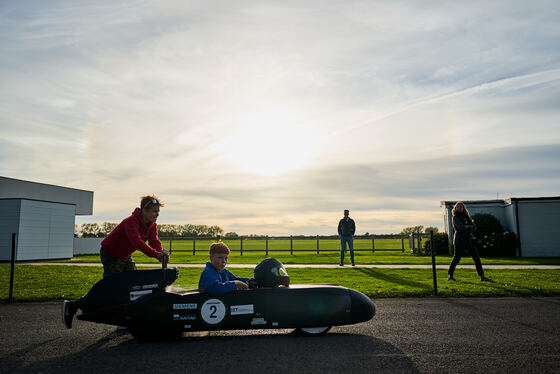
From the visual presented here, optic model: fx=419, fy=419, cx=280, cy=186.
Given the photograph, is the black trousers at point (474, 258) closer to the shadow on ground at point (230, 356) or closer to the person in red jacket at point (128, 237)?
the shadow on ground at point (230, 356)

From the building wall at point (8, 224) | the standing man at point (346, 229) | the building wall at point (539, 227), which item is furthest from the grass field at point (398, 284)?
the building wall at point (8, 224)

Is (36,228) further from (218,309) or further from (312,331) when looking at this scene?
(312,331)

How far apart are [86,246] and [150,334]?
29676 millimetres

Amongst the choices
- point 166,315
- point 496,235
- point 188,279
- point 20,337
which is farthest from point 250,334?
point 496,235

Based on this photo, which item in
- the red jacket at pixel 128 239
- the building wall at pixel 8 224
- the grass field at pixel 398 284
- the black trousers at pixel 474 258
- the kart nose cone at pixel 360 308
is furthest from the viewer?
the building wall at pixel 8 224

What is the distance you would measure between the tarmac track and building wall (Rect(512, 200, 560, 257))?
1848cm

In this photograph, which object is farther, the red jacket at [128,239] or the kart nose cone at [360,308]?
the red jacket at [128,239]

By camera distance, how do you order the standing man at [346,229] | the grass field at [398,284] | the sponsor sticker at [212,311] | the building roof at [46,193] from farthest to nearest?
1. the building roof at [46,193]
2. the standing man at [346,229]
3. the grass field at [398,284]
4. the sponsor sticker at [212,311]

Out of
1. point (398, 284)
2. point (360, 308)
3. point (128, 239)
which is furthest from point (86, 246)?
point (360, 308)

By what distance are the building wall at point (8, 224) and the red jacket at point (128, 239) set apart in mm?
20712

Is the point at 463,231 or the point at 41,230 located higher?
the point at 41,230

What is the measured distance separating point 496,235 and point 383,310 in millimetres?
18368

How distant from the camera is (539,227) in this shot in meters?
22.6

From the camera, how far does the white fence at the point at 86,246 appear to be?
31203mm
